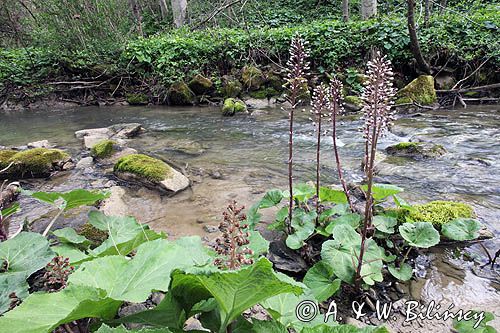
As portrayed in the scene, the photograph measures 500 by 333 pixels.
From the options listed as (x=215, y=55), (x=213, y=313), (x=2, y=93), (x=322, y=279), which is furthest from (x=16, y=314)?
(x=2, y=93)

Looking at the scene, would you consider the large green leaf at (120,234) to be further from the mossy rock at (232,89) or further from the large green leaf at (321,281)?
the mossy rock at (232,89)

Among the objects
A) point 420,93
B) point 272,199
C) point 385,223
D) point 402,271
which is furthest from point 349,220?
point 420,93

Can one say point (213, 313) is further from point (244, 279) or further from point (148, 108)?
point (148, 108)

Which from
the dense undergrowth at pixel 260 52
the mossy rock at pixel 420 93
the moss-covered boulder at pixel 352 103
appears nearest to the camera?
the mossy rock at pixel 420 93

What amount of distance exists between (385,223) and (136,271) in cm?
190

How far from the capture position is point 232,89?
37.8 feet

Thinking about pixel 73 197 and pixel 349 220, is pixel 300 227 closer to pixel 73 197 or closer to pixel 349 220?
pixel 349 220

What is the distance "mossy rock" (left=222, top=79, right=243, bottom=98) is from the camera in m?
11.5

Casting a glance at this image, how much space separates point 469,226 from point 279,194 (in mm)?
1343

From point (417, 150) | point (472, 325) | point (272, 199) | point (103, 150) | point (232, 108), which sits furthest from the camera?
point (232, 108)

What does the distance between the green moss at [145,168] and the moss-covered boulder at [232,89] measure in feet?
22.7

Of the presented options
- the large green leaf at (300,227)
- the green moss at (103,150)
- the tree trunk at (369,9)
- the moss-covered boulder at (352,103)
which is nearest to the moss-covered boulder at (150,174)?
the green moss at (103,150)

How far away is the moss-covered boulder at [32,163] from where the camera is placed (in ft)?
16.4

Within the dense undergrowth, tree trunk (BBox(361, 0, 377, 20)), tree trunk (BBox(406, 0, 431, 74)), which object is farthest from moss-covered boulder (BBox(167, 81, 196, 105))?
tree trunk (BBox(361, 0, 377, 20))
